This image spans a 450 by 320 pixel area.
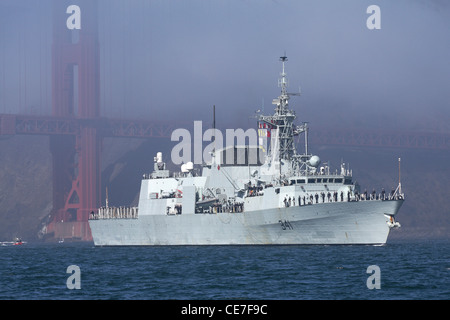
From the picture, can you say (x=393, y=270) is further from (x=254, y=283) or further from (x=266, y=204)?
(x=266, y=204)

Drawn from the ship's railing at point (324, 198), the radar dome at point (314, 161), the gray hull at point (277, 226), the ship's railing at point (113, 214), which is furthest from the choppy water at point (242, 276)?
the ship's railing at point (113, 214)

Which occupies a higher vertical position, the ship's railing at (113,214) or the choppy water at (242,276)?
the ship's railing at (113,214)

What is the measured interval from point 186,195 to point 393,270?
98.7ft

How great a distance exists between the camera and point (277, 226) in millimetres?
65562

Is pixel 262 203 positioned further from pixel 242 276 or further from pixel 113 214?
pixel 113 214

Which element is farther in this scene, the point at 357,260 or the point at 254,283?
the point at 357,260

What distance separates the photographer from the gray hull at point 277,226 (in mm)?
61375

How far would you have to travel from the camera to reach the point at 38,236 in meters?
200

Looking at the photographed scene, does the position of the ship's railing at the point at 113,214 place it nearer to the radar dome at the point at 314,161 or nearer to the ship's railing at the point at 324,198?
the radar dome at the point at 314,161

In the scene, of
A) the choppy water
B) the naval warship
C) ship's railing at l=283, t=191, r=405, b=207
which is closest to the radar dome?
the naval warship

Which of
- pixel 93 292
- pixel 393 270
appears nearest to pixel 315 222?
pixel 393 270

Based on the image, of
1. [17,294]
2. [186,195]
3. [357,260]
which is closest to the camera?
[17,294]

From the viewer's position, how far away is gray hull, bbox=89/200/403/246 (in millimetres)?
61375

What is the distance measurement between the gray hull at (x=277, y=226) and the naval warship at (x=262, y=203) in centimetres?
7
